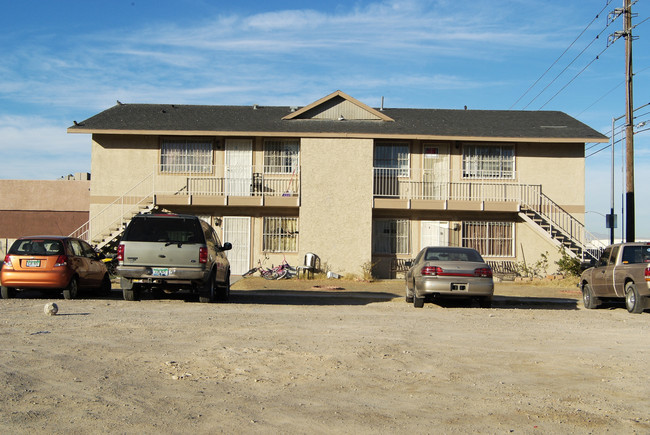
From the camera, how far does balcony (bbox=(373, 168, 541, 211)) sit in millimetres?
25688

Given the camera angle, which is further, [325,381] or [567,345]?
[567,345]

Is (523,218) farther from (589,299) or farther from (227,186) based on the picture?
(227,186)

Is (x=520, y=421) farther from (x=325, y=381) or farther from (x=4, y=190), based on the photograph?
(x=4, y=190)

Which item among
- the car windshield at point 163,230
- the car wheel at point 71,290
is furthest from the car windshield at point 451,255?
the car wheel at point 71,290

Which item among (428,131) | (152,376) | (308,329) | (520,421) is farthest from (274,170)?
(520,421)

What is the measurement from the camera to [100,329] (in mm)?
10703

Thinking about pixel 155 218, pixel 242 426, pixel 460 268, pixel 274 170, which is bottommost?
pixel 242 426

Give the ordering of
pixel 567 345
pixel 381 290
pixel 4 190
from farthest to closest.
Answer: pixel 4 190, pixel 381 290, pixel 567 345

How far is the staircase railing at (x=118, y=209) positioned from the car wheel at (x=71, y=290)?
1053 cm

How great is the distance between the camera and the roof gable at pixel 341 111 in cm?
2734

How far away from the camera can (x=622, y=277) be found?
51.3 feet

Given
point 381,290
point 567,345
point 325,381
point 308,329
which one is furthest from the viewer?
point 381,290

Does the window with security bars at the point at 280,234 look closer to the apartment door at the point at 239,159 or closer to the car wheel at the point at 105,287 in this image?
the apartment door at the point at 239,159

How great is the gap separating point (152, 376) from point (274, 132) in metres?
19.3
